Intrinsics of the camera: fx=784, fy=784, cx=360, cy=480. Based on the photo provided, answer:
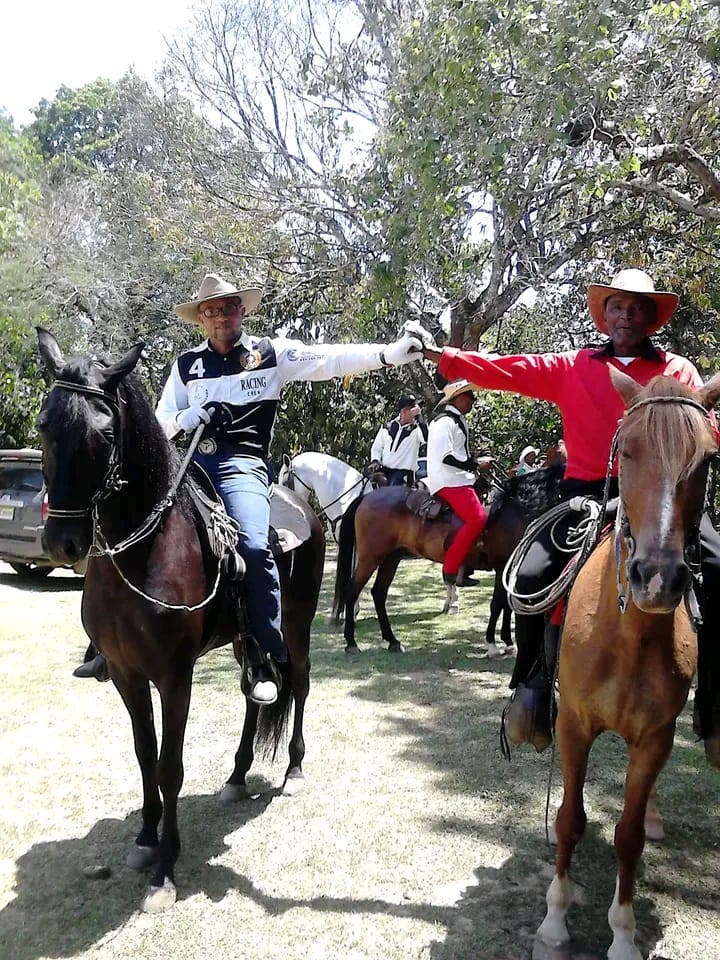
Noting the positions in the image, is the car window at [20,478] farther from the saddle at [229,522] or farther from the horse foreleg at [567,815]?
the horse foreleg at [567,815]

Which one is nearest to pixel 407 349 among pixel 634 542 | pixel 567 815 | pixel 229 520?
pixel 229 520

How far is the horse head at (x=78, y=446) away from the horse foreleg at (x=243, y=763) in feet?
5.80

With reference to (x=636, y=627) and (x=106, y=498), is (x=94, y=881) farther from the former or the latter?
(x=636, y=627)

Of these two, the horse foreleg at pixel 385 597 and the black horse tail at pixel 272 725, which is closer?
the black horse tail at pixel 272 725

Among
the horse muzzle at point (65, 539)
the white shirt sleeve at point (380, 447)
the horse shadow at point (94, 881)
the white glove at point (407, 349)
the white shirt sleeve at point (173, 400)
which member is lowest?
the horse shadow at point (94, 881)

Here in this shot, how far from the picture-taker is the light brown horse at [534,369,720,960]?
2.44 meters

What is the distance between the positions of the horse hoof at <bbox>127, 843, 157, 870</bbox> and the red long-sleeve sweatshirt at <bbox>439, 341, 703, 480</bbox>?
108 inches

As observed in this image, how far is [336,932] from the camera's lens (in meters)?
3.30

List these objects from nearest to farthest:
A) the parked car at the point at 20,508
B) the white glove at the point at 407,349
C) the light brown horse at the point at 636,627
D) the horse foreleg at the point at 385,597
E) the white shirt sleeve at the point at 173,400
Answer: the light brown horse at the point at 636,627, the white glove at the point at 407,349, the white shirt sleeve at the point at 173,400, the horse foreleg at the point at 385,597, the parked car at the point at 20,508

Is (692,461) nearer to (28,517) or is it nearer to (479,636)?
(479,636)

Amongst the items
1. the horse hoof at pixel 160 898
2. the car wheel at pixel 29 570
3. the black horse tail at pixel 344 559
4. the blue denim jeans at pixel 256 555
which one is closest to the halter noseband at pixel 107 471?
the blue denim jeans at pixel 256 555

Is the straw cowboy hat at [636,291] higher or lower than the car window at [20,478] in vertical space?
higher

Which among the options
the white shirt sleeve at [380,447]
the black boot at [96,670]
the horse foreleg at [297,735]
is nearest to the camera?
the black boot at [96,670]

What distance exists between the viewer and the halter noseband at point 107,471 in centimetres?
320
